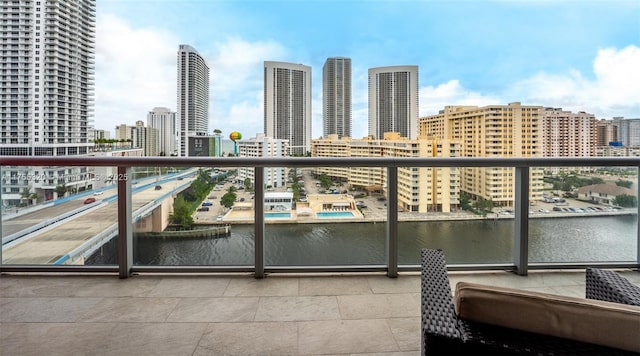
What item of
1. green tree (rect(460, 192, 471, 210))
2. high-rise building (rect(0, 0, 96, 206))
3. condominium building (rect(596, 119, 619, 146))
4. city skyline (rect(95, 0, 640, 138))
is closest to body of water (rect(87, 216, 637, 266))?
green tree (rect(460, 192, 471, 210))

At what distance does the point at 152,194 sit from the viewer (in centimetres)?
323

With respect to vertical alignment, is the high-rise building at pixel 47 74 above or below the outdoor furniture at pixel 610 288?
above

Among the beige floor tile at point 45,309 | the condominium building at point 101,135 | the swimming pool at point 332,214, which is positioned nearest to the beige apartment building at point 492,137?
the swimming pool at point 332,214

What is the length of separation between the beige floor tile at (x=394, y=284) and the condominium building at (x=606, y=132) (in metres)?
2.84

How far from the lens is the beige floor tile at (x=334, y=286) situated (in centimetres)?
284

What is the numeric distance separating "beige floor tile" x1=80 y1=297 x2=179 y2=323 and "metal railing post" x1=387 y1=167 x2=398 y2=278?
72.1 inches

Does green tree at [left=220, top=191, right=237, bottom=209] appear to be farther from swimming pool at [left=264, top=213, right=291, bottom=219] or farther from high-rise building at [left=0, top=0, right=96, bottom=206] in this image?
high-rise building at [left=0, top=0, right=96, bottom=206]

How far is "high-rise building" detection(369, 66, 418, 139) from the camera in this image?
6844 millimetres

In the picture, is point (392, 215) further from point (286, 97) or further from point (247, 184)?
point (286, 97)

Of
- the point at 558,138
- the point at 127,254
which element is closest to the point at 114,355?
the point at 127,254

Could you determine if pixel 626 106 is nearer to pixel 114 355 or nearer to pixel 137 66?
pixel 114 355

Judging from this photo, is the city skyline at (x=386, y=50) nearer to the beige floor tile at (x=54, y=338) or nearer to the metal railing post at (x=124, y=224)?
the metal railing post at (x=124, y=224)

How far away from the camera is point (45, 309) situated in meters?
2.52

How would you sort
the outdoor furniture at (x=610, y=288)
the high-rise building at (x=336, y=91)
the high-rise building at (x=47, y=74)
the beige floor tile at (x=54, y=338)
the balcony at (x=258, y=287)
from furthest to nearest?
the high-rise building at (x=336, y=91), the high-rise building at (x=47, y=74), the balcony at (x=258, y=287), the beige floor tile at (x=54, y=338), the outdoor furniture at (x=610, y=288)
